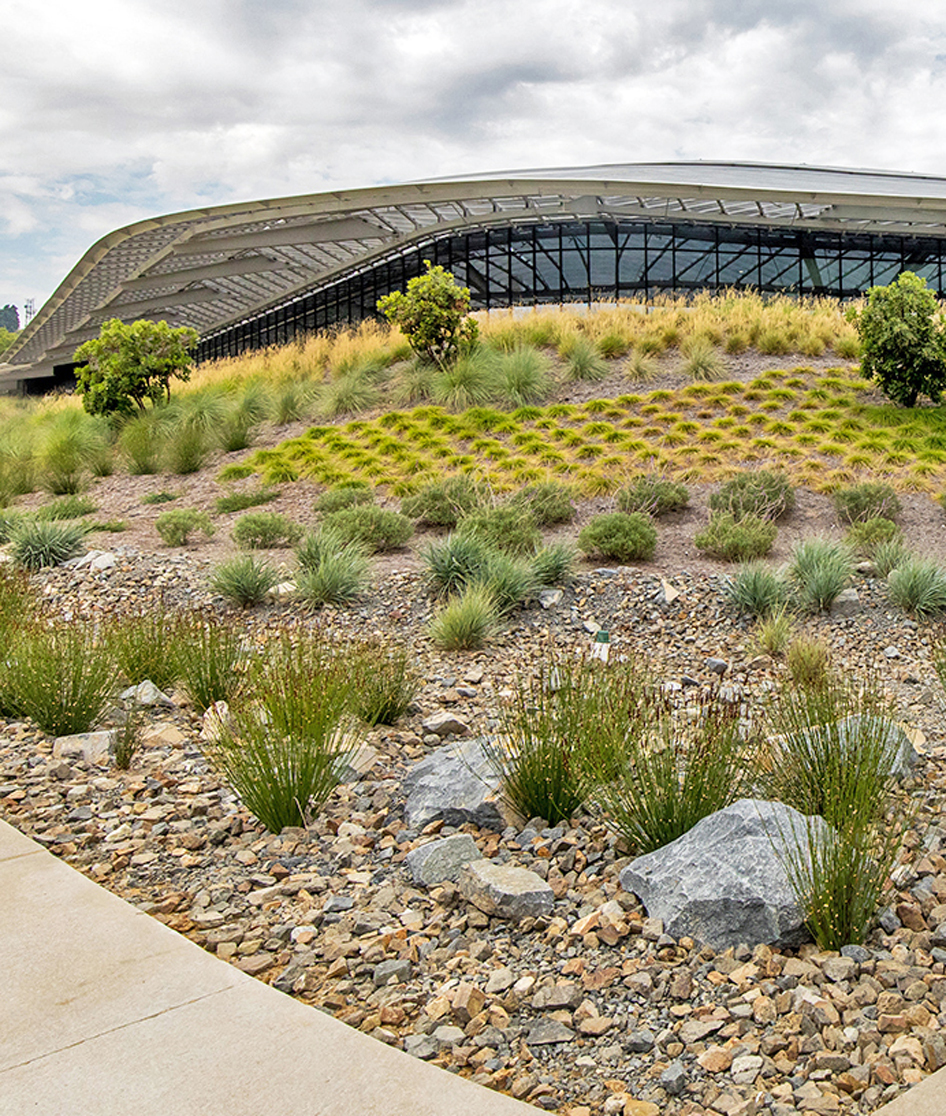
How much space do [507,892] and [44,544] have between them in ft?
31.8

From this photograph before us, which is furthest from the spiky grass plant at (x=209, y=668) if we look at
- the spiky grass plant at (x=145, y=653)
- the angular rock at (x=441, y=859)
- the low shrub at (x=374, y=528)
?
the low shrub at (x=374, y=528)

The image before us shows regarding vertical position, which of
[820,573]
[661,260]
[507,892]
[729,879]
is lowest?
[507,892]

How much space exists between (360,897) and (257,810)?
2.77 ft

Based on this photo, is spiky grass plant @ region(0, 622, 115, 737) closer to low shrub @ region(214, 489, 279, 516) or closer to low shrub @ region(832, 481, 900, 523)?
low shrub @ region(214, 489, 279, 516)

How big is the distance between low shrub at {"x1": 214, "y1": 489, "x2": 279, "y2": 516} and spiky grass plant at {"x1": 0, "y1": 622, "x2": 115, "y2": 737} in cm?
796

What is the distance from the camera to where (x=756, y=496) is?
37.6 feet

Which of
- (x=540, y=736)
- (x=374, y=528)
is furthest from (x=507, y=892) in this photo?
(x=374, y=528)

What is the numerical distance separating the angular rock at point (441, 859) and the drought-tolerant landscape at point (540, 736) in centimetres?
3

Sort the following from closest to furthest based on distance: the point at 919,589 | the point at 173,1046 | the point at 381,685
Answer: the point at 173,1046
the point at 381,685
the point at 919,589

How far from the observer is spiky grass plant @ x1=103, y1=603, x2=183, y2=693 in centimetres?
651

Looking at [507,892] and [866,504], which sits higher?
[866,504]

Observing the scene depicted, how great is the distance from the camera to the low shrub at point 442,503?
11805mm

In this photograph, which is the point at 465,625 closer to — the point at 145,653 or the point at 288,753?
the point at 145,653

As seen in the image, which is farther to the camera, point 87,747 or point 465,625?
point 465,625
